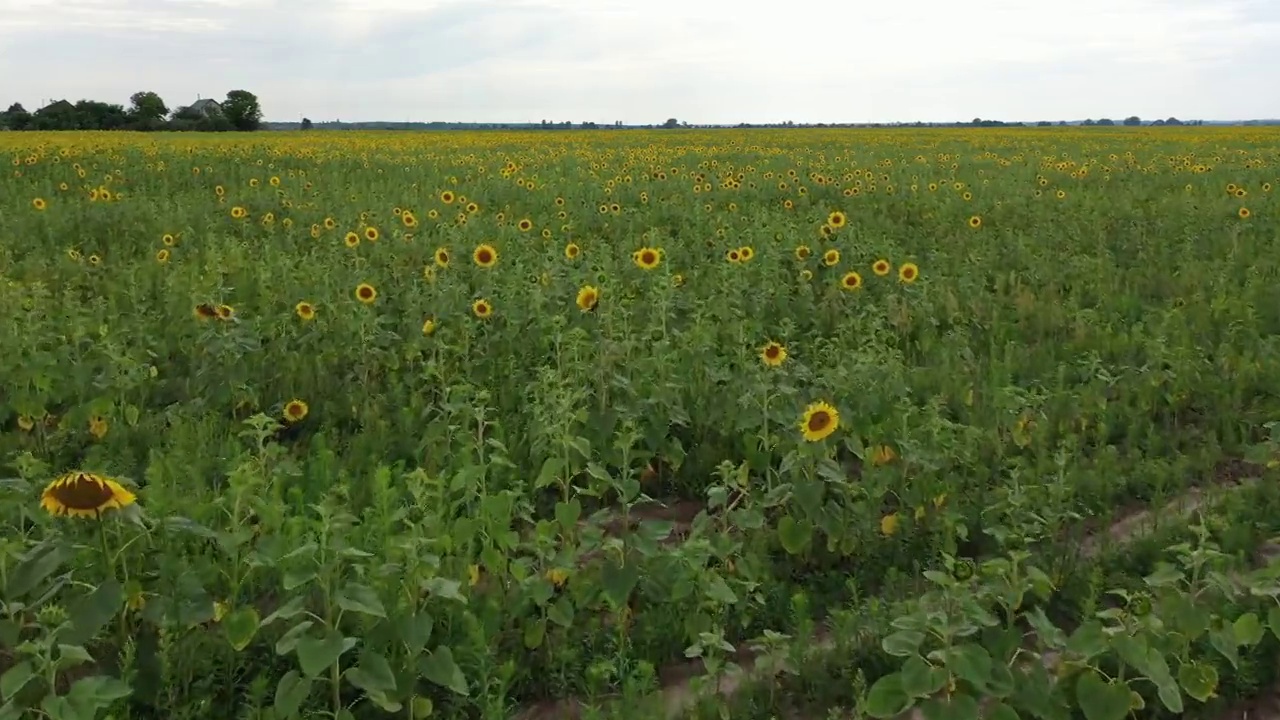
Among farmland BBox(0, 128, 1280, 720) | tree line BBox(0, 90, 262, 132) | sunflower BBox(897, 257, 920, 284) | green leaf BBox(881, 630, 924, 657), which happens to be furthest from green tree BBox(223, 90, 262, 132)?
green leaf BBox(881, 630, 924, 657)

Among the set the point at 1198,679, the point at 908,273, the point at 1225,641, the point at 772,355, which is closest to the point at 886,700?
the point at 1198,679

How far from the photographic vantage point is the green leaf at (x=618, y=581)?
2.69 meters

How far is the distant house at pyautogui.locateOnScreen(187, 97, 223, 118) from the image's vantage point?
58.7 metres

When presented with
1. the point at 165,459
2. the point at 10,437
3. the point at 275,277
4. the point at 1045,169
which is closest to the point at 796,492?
the point at 165,459

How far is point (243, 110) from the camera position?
5894cm

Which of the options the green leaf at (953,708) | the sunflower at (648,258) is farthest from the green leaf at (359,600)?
the sunflower at (648,258)

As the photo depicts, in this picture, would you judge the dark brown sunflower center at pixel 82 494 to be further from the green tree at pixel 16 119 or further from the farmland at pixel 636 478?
the green tree at pixel 16 119

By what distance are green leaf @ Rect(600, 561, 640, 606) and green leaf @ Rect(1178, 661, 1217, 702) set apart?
1.42 metres

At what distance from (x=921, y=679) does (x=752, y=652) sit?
79cm

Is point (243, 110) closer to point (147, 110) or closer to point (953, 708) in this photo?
point (147, 110)

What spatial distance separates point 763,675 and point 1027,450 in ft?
6.69

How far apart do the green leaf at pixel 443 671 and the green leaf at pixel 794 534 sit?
1.22 metres

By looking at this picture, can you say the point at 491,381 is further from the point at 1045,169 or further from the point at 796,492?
the point at 1045,169

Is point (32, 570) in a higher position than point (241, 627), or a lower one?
higher
